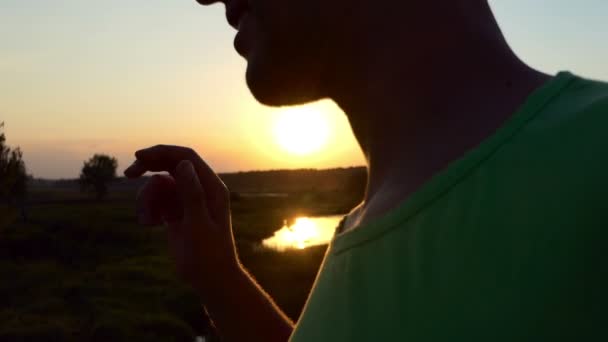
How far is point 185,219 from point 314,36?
0.99 meters

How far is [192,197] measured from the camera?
1958 mm

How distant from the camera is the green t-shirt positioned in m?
0.75

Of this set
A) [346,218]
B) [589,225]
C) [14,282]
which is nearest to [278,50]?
[346,218]

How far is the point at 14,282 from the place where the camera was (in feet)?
87.4

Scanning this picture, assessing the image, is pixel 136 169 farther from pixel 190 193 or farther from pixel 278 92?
pixel 278 92

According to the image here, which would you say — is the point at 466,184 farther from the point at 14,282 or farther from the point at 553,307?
the point at 14,282

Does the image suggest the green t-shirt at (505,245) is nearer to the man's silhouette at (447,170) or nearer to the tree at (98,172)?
the man's silhouette at (447,170)

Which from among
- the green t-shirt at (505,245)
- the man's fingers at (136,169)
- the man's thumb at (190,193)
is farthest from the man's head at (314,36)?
the man's fingers at (136,169)

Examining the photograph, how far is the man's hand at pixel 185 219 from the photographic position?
1.95 meters

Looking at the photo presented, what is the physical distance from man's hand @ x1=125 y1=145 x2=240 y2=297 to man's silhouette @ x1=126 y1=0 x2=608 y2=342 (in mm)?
670

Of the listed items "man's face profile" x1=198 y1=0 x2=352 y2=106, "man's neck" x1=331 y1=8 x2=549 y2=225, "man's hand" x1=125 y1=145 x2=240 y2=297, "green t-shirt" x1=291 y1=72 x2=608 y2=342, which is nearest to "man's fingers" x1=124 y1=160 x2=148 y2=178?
"man's hand" x1=125 y1=145 x2=240 y2=297

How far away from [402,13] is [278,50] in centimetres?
Result: 30

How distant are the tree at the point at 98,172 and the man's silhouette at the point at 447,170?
92.9 meters

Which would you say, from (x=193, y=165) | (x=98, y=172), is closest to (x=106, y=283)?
(x=193, y=165)
